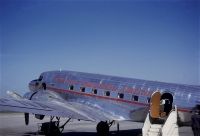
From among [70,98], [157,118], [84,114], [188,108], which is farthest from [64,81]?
[188,108]

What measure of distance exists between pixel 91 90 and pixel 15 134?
5271 millimetres

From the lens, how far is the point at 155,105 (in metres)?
16.9

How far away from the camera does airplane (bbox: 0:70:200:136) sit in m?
16.8

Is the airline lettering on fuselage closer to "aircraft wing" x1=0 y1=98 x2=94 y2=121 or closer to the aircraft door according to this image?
the aircraft door

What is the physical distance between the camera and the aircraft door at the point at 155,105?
55.5 feet

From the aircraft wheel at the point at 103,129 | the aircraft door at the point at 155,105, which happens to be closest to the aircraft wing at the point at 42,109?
the aircraft wheel at the point at 103,129

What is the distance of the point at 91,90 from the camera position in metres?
21.1

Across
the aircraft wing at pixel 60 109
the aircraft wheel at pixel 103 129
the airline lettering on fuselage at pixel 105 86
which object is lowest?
the aircraft wheel at pixel 103 129

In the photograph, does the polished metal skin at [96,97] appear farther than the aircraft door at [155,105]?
No

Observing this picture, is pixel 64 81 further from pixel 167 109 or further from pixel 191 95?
pixel 191 95

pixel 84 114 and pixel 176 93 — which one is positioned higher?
pixel 176 93

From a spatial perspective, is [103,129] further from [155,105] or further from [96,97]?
[155,105]

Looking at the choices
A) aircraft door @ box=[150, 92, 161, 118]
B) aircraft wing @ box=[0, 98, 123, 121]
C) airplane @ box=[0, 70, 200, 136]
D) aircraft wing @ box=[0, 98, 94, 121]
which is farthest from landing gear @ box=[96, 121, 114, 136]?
aircraft door @ box=[150, 92, 161, 118]

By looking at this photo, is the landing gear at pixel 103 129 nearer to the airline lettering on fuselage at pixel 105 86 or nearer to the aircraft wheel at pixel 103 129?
the aircraft wheel at pixel 103 129
